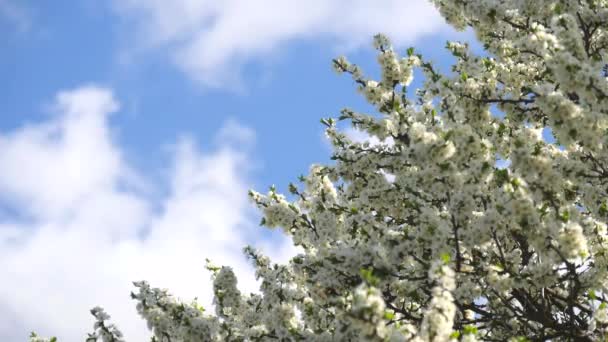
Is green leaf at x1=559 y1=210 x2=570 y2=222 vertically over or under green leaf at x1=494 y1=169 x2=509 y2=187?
under

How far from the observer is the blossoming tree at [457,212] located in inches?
342

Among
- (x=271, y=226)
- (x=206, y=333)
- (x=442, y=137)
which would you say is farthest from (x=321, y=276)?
(x=271, y=226)

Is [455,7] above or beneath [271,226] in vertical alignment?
above

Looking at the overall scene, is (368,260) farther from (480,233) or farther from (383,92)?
(383,92)

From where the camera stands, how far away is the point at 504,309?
36.7 feet

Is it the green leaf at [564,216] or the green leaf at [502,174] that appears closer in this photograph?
the green leaf at [564,216]

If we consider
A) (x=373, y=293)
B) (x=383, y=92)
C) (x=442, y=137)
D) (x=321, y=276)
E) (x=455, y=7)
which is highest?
(x=455, y=7)

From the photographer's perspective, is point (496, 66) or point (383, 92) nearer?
point (383, 92)

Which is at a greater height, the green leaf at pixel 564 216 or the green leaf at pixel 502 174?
the green leaf at pixel 502 174

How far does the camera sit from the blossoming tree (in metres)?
8.69

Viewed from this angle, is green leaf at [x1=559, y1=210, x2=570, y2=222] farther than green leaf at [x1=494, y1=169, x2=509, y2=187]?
No

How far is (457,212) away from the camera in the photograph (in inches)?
361

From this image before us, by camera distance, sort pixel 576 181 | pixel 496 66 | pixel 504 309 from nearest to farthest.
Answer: pixel 576 181 < pixel 504 309 < pixel 496 66

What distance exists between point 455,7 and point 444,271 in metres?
6.49
